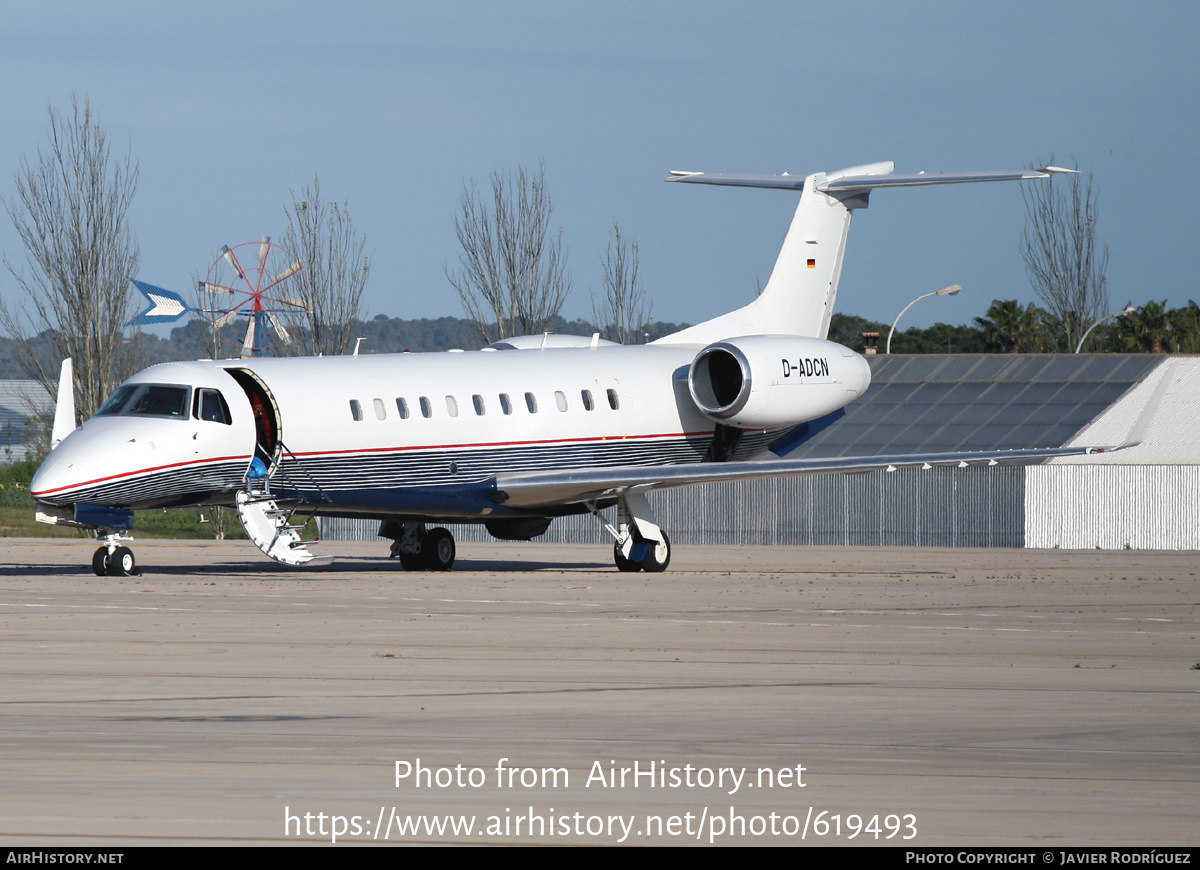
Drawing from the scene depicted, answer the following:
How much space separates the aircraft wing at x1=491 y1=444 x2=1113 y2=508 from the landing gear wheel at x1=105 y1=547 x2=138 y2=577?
593 centimetres

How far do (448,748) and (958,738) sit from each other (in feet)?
9.64

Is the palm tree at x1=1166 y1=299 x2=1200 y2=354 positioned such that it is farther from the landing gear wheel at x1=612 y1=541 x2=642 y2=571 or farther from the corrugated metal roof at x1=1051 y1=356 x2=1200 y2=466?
the landing gear wheel at x1=612 y1=541 x2=642 y2=571

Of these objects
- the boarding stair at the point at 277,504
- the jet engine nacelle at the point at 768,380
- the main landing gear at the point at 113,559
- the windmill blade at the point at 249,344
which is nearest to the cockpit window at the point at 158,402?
the boarding stair at the point at 277,504

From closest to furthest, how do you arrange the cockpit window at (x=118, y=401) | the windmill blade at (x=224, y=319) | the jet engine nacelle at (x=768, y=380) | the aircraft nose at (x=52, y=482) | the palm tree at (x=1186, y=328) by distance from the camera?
the aircraft nose at (x=52, y=482)
the cockpit window at (x=118, y=401)
the jet engine nacelle at (x=768, y=380)
the windmill blade at (x=224, y=319)
the palm tree at (x=1186, y=328)

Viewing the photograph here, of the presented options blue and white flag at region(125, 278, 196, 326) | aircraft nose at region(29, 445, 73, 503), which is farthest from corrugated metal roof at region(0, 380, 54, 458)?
aircraft nose at region(29, 445, 73, 503)

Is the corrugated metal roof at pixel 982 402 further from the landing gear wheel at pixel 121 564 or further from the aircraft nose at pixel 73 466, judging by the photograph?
the aircraft nose at pixel 73 466

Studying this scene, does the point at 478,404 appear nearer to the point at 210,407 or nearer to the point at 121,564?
the point at 210,407

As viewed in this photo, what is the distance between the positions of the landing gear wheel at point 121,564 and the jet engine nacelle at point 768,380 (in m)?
10.5

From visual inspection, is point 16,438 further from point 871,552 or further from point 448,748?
point 448,748

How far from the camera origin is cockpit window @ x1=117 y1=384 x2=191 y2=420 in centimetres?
2536

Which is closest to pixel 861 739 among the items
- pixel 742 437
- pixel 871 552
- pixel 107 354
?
pixel 742 437

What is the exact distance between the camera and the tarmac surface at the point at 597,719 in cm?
746

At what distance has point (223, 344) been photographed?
68.5 m

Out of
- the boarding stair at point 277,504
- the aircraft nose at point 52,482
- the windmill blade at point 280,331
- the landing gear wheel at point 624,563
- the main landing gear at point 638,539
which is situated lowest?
the landing gear wheel at point 624,563
